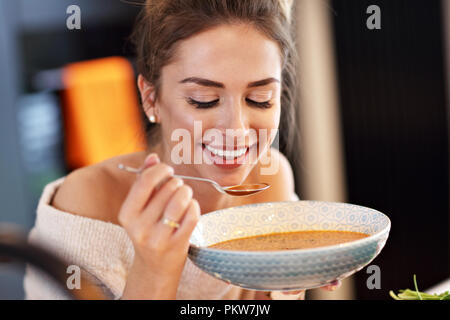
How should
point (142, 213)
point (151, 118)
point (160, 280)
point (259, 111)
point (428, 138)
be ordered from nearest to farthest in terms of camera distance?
point (142, 213)
point (160, 280)
point (259, 111)
point (151, 118)
point (428, 138)

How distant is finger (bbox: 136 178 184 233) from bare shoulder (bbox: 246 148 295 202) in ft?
2.57

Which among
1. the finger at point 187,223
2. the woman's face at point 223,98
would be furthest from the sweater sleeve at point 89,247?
the finger at point 187,223

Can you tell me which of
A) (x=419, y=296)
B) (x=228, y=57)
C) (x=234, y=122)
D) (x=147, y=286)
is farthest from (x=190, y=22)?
(x=419, y=296)

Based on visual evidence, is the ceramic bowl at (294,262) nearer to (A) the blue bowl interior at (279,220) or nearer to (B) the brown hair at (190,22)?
(A) the blue bowl interior at (279,220)

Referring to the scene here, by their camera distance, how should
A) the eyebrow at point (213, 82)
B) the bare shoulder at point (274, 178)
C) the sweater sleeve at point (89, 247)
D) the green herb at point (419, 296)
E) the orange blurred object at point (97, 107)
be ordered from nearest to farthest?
the green herb at point (419, 296), the eyebrow at point (213, 82), the sweater sleeve at point (89, 247), the bare shoulder at point (274, 178), the orange blurred object at point (97, 107)

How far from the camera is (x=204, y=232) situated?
919 mm

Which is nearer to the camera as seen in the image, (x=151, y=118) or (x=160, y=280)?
(x=160, y=280)

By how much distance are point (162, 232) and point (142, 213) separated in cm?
4

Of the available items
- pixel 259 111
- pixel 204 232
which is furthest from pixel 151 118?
pixel 204 232

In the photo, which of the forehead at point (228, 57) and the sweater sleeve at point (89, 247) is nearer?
the forehead at point (228, 57)

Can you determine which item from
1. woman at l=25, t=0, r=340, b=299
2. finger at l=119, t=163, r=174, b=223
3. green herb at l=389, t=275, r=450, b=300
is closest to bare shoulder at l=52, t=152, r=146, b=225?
woman at l=25, t=0, r=340, b=299

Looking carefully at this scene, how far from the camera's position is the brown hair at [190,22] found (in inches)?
43.9

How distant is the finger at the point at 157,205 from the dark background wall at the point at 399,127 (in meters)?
1.86

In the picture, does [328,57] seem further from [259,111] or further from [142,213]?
[142,213]
